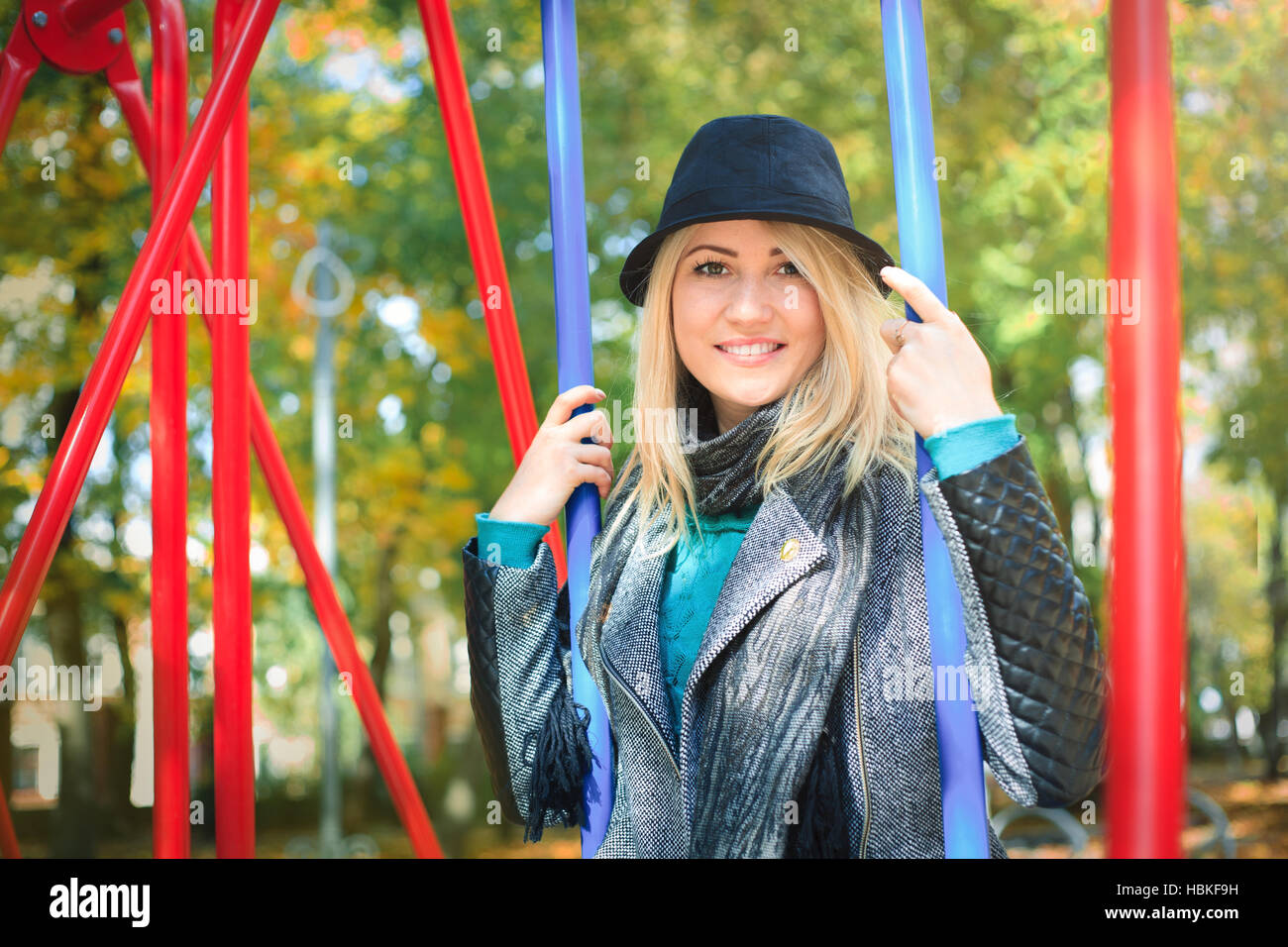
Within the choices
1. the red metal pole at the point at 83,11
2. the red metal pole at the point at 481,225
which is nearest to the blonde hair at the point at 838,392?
the red metal pole at the point at 481,225

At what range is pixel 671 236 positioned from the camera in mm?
1753

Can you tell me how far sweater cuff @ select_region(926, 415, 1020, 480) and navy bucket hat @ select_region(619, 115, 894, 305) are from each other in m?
0.40

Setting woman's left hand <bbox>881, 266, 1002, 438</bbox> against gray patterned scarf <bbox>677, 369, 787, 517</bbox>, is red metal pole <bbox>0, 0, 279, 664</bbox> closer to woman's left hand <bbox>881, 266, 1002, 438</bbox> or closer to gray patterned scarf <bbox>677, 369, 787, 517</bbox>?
gray patterned scarf <bbox>677, 369, 787, 517</bbox>

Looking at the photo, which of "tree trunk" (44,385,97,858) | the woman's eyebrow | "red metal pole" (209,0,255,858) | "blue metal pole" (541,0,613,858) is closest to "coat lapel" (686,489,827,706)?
"blue metal pole" (541,0,613,858)

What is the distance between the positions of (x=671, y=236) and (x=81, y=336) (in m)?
4.88

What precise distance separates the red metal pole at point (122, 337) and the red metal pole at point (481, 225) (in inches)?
Answer: 13.2

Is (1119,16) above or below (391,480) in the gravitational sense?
below

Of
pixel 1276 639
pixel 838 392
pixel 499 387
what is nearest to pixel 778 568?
pixel 838 392

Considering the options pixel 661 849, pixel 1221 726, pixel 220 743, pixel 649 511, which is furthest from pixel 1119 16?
pixel 1221 726

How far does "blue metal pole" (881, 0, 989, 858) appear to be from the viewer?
4.60 ft

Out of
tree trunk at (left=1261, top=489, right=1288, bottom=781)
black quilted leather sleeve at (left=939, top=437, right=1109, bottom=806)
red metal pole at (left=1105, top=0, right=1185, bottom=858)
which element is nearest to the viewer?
red metal pole at (left=1105, top=0, right=1185, bottom=858)

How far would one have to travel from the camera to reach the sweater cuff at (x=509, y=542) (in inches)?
68.7

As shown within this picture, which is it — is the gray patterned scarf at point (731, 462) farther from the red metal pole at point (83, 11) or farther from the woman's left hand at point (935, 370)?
the red metal pole at point (83, 11)
